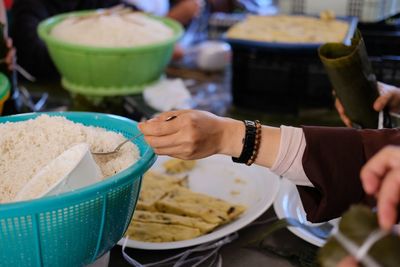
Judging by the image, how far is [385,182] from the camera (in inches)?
25.2

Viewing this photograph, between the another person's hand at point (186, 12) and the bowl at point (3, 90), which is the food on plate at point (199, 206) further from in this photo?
the another person's hand at point (186, 12)

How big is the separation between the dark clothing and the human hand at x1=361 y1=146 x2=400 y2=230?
181cm

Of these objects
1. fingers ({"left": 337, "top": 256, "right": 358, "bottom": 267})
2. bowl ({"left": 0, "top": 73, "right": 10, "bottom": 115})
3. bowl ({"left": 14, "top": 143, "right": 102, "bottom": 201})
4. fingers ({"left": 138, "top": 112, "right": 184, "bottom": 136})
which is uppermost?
fingers ({"left": 337, "top": 256, "right": 358, "bottom": 267})

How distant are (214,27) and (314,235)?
64.3 inches

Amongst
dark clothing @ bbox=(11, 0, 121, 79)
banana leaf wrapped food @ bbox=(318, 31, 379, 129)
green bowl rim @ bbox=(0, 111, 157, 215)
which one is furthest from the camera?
dark clothing @ bbox=(11, 0, 121, 79)

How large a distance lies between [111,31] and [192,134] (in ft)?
3.32

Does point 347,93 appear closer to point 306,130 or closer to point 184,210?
point 306,130

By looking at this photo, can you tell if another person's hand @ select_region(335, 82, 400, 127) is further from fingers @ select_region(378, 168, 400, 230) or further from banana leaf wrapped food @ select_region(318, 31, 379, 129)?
fingers @ select_region(378, 168, 400, 230)

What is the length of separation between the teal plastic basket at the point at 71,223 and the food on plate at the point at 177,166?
491 millimetres

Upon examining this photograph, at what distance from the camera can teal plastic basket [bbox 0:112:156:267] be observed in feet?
2.45

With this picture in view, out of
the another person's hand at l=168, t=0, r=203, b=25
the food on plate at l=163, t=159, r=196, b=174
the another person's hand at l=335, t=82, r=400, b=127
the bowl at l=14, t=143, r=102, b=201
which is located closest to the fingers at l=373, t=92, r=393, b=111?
the another person's hand at l=335, t=82, r=400, b=127

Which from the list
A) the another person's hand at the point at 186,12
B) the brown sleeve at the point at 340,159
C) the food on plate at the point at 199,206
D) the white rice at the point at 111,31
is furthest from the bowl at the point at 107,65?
the another person's hand at the point at 186,12

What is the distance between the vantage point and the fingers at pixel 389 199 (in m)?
0.60

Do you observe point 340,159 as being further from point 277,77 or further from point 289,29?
point 289,29
